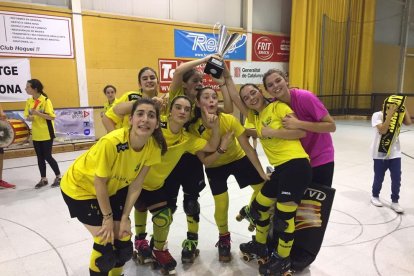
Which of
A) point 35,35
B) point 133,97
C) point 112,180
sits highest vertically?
point 35,35

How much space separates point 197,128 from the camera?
8.39 feet

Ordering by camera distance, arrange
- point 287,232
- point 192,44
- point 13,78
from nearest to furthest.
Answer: point 287,232 < point 13,78 < point 192,44

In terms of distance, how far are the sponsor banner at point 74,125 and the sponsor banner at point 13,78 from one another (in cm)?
82

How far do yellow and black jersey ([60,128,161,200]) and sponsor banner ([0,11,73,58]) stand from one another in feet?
19.0

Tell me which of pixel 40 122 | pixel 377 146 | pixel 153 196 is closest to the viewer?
pixel 153 196

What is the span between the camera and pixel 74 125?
745cm

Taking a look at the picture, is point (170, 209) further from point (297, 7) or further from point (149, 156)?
point (297, 7)

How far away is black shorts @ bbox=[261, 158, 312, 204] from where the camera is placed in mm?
2229

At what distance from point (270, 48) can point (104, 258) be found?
34.2ft

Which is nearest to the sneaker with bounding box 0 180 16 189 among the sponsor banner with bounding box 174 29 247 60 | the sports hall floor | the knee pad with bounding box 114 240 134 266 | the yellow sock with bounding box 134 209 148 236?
the sports hall floor

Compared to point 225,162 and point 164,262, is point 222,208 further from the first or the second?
point 164,262

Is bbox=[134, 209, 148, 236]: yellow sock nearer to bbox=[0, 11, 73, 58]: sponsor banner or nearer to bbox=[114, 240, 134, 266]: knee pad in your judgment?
bbox=[114, 240, 134, 266]: knee pad

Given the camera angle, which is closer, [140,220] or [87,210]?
[87,210]

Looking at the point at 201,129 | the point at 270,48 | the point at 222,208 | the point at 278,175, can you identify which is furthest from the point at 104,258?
the point at 270,48
